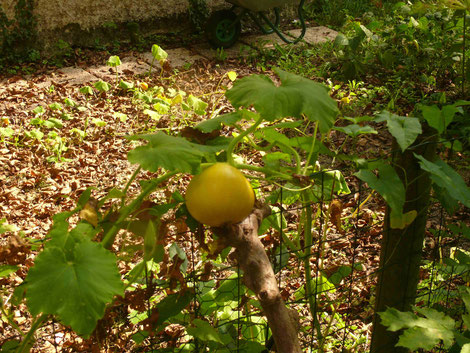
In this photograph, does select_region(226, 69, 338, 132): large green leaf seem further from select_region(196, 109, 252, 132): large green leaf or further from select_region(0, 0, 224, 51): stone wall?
select_region(0, 0, 224, 51): stone wall

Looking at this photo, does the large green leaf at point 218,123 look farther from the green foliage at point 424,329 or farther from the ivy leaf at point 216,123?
the green foliage at point 424,329

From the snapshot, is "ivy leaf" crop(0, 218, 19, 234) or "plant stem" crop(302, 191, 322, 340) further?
"plant stem" crop(302, 191, 322, 340)

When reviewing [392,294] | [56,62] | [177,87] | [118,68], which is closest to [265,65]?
[177,87]

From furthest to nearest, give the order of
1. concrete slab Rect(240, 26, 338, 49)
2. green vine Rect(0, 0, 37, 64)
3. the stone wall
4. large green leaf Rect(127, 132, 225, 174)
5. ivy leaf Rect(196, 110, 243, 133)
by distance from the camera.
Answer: concrete slab Rect(240, 26, 338, 49) → the stone wall → green vine Rect(0, 0, 37, 64) → ivy leaf Rect(196, 110, 243, 133) → large green leaf Rect(127, 132, 225, 174)

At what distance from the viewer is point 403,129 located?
1593mm

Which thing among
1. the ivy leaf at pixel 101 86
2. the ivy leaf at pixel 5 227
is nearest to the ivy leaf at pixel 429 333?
the ivy leaf at pixel 5 227

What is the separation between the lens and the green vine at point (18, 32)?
526 cm

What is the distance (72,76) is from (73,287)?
4.24 m

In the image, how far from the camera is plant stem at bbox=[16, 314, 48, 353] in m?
1.20

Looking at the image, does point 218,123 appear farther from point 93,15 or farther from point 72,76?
point 93,15

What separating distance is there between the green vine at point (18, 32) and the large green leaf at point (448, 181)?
4.58m

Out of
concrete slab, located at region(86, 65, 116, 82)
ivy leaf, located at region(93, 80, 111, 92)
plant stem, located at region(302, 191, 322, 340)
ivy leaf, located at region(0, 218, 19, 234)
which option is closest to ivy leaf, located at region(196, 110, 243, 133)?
plant stem, located at region(302, 191, 322, 340)

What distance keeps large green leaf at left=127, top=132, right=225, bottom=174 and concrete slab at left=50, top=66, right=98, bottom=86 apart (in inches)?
152

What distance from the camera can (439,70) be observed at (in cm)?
486
